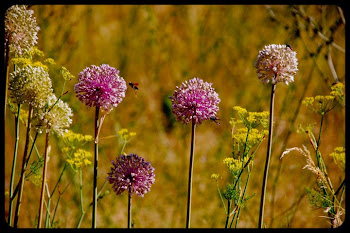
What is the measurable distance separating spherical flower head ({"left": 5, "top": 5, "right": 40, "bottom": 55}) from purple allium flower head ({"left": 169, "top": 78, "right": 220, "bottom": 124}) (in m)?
0.35

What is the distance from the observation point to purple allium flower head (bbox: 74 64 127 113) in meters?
0.72

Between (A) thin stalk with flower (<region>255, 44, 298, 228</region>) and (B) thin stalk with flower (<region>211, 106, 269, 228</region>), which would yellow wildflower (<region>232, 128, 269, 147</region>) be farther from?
(A) thin stalk with flower (<region>255, 44, 298, 228</region>)

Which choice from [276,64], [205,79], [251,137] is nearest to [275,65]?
[276,64]

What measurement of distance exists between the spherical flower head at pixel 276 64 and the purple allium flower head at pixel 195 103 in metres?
0.12

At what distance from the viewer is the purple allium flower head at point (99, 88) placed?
72 centimetres

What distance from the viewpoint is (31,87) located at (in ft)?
2.32

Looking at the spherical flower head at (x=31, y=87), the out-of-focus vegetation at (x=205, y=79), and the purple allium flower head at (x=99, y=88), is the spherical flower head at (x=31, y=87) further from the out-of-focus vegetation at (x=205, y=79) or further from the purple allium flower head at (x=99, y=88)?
the out-of-focus vegetation at (x=205, y=79)

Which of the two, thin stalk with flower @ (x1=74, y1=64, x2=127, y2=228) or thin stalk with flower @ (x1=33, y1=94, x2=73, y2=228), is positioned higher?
thin stalk with flower @ (x1=74, y1=64, x2=127, y2=228)

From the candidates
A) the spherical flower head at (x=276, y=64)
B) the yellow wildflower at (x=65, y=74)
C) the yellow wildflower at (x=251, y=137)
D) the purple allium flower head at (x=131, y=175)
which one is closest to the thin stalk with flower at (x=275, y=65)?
the spherical flower head at (x=276, y=64)

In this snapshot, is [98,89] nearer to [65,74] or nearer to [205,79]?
[65,74]

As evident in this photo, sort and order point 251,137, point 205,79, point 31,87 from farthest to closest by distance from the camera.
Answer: point 205,79, point 251,137, point 31,87

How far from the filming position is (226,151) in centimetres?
112

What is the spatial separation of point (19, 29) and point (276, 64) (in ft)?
1.85

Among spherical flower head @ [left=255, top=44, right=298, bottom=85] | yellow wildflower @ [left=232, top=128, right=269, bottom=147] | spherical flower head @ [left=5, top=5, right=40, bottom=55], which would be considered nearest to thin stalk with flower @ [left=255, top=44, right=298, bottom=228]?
spherical flower head @ [left=255, top=44, right=298, bottom=85]
